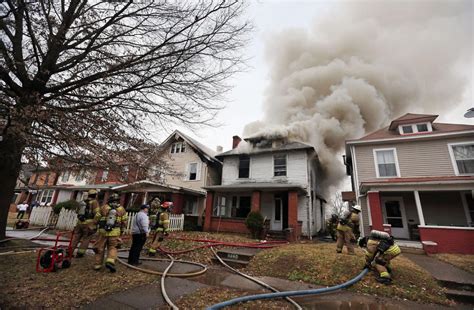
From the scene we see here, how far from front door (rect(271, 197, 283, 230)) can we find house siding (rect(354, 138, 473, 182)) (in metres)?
5.10

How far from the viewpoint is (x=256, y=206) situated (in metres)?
12.6

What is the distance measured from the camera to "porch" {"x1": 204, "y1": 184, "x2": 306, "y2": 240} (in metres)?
12.0

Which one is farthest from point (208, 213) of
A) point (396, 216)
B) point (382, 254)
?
point (396, 216)

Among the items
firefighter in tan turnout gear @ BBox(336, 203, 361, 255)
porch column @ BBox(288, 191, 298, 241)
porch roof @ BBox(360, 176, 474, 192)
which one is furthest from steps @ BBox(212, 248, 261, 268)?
porch roof @ BBox(360, 176, 474, 192)

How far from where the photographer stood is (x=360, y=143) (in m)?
12.6

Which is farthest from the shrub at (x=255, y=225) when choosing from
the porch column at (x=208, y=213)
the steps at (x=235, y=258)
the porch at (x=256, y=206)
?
the steps at (x=235, y=258)

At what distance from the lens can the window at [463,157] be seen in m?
10.6

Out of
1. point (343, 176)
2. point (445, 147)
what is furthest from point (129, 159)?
point (343, 176)

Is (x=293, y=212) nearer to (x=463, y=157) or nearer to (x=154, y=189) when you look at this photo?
(x=463, y=157)

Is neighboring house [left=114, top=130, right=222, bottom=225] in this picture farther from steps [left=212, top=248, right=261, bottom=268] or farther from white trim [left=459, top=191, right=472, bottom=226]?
white trim [left=459, top=191, right=472, bottom=226]

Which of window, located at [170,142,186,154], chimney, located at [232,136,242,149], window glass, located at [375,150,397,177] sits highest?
chimney, located at [232,136,242,149]

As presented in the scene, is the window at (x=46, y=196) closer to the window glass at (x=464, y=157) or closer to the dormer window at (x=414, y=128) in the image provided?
the dormer window at (x=414, y=128)

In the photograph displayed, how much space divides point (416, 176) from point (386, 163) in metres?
1.47

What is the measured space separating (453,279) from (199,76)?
7.85 meters
